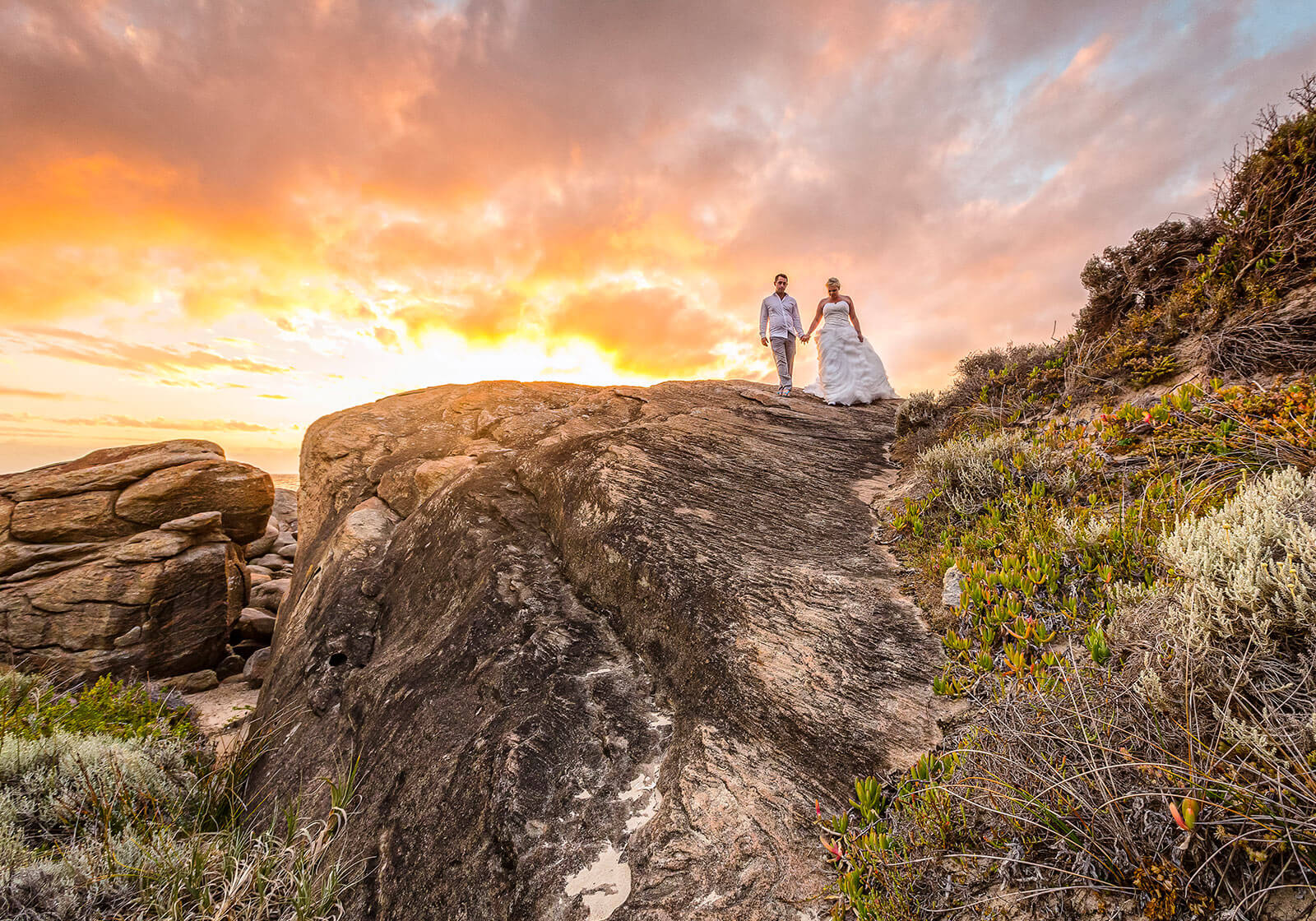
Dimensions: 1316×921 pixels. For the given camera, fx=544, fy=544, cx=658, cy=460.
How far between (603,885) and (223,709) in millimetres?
12237

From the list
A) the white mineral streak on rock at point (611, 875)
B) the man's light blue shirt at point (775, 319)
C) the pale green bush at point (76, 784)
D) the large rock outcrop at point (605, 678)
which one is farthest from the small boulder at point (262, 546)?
the white mineral streak on rock at point (611, 875)

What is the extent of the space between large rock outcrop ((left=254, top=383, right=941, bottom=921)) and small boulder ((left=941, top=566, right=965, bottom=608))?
0.29 meters

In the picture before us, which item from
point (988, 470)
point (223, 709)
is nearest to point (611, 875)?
point (988, 470)

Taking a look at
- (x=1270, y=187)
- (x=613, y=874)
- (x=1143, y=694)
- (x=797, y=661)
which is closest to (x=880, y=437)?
(x=1270, y=187)

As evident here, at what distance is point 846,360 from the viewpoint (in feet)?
44.1

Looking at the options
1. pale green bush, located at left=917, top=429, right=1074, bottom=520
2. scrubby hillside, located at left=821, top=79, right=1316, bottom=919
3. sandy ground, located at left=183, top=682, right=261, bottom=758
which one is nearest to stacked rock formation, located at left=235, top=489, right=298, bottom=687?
sandy ground, located at left=183, top=682, right=261, bottom=758

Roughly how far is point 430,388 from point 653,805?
11.9m

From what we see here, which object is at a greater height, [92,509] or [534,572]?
[534,572]

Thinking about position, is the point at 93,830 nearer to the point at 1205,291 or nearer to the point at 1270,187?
the point at 1205,291

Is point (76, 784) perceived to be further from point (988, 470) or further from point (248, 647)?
point (248, 647)

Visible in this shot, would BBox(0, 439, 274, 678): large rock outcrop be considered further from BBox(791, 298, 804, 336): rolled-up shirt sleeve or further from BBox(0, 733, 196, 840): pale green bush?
BBox(791, 298, 804, 336): rolled-up shirt sleeve

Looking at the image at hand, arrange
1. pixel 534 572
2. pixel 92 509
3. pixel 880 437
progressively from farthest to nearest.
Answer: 1. pixel 92 509
2. pixel 880 437
3. pixel 534 572

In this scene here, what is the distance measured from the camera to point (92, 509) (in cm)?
1292

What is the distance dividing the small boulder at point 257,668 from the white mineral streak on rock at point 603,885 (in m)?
13.0
